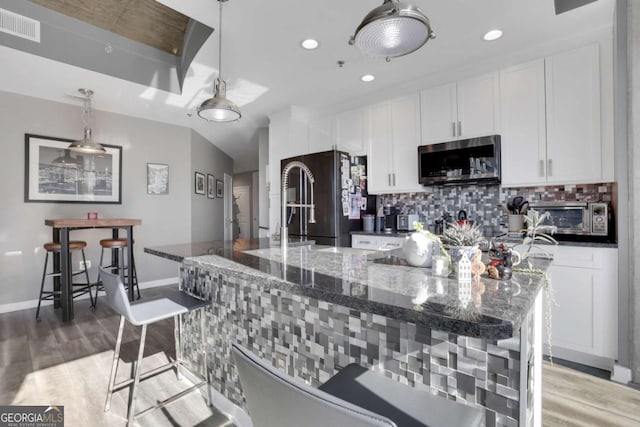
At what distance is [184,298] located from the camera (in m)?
1.85

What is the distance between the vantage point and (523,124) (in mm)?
2750

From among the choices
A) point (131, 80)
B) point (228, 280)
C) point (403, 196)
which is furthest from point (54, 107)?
point (403, 196)

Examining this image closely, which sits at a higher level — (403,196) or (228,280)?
(403,196)

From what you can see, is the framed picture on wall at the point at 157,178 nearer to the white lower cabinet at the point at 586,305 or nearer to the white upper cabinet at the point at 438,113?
the white upper cabinet at the point at 438,113

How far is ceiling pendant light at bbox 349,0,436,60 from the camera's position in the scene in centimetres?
129

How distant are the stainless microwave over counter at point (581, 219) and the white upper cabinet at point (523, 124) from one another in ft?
1.01

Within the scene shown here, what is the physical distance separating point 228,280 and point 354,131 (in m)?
2.86

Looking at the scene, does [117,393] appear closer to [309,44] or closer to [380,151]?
[309,44]

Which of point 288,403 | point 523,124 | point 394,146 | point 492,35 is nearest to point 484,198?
point 523,124

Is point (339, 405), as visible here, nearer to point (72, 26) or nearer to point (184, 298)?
point (184, 298)

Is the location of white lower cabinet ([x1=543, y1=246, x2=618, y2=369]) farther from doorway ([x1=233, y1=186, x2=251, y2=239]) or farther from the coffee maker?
doorway ([x1=233, y1=186, x2=251, y2=239])

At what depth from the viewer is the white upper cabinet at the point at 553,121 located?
2.42m

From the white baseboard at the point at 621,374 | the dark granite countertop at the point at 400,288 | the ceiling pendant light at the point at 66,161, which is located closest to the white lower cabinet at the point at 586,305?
the white baseboard at the point at 621,374

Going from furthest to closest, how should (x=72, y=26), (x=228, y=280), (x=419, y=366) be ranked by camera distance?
(x=72, y=26) < (x=228, y=280) < (x=419, y=366)
